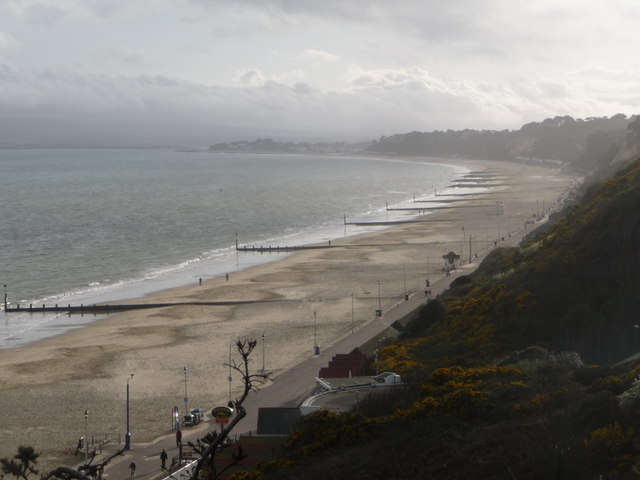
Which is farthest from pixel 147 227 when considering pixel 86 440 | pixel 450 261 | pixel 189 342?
pixel 86 440

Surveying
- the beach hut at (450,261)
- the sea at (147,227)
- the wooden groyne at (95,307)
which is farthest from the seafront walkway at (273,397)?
the sea at (147,227)

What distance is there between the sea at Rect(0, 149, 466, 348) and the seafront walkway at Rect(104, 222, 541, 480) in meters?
13.6

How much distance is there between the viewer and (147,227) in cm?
7850

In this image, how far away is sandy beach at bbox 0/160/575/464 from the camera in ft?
85.6

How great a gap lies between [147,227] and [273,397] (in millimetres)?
54904

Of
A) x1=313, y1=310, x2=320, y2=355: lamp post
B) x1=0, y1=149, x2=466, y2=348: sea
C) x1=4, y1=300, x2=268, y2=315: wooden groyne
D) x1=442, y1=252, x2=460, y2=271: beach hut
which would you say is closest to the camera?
x1=313, y1=310, x2=320, y2=355: lamp post

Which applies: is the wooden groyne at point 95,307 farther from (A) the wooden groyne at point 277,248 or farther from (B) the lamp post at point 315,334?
(A) the wooden groyne at point 277,248

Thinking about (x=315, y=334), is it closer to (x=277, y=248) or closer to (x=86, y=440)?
(x=86, y=440)

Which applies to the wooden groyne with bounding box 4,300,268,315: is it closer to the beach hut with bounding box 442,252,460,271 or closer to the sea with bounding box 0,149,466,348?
the sea with bounding box 0,149,466,348

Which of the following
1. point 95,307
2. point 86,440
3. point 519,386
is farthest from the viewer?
point 95,307

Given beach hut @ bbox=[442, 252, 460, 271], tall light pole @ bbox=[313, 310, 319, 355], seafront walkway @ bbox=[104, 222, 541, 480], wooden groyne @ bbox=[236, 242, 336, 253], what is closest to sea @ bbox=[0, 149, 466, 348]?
wooden groyne @ bbox=[236, 242, 336, 253]

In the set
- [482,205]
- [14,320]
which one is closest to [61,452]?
[14,320]

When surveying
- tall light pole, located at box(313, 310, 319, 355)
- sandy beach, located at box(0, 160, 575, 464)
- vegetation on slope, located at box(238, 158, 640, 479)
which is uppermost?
vegetation on slope, located at box(238, 158, 640, 479)

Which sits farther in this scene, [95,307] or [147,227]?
[147,227]
